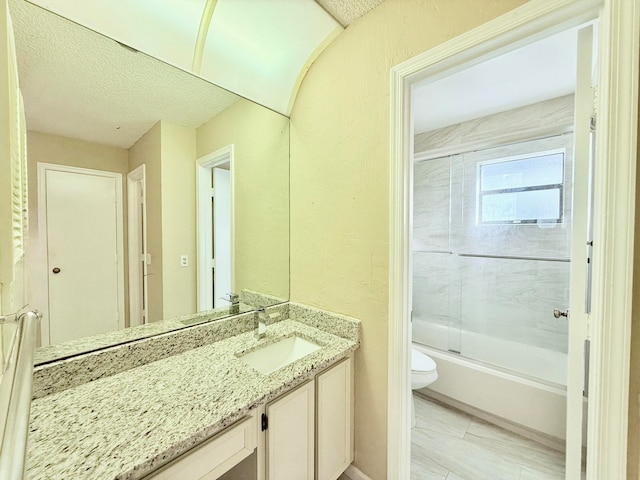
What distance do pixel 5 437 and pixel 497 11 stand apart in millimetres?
1596

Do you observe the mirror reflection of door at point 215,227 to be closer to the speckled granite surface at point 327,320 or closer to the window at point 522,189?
the speckled granite surface at point 327,320

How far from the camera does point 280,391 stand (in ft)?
3.19

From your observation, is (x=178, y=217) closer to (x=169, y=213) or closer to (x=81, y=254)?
(x=169, y=213)

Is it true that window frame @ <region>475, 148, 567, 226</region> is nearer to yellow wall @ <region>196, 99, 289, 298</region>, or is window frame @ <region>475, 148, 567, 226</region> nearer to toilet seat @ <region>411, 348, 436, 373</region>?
toilet seat @ <region>411, 348, 436, 373</region>

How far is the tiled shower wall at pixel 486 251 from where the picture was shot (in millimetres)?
2178

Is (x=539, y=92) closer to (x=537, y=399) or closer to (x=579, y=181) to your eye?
(x=579, y=181)

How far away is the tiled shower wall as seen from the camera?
7.14ft

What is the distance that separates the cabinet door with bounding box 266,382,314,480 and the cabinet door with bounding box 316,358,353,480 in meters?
0.06

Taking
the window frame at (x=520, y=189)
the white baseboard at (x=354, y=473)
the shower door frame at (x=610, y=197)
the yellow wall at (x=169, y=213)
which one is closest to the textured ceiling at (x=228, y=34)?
the yellow wall at (x=169, y=213)

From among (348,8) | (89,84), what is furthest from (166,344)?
(348,8)

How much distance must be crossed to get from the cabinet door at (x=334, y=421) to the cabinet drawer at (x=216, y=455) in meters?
0.35

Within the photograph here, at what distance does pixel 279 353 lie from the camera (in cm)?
144

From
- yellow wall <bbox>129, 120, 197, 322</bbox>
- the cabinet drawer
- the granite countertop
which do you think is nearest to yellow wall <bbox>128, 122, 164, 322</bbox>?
yellow wall <bbox>129, 120, 197, 322</bbox>

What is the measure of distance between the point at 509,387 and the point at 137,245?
8.12ft
